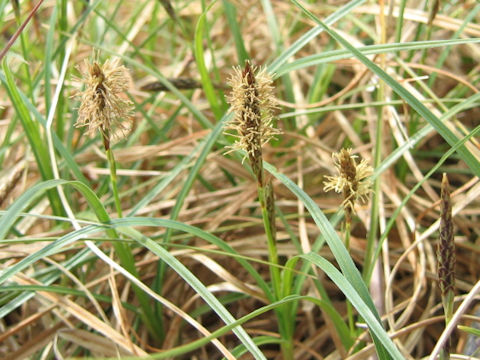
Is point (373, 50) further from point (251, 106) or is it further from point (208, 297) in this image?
point (208, 297)

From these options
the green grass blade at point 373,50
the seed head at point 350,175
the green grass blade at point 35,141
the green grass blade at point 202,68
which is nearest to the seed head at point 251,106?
the seed head at point 350,175

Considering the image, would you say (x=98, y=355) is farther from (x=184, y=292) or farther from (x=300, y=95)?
(x=300, y=95)

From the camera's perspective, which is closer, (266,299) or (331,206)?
(266,299)

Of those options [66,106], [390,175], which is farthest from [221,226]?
[66,106]

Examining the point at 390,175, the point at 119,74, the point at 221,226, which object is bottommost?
the point at 221,226

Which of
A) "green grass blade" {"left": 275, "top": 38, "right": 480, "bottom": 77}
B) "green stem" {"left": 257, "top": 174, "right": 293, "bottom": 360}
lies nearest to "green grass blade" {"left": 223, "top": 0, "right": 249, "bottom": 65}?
"green grass blade" {"left": 275, "top": 38, "right": 480, "bottom": 77}

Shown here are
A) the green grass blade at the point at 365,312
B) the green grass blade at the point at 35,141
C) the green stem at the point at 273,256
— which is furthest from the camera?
the green grass blade at the point at 35,141

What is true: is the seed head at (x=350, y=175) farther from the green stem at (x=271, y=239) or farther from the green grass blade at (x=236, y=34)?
the green grass blade at (x=236, y=34)
